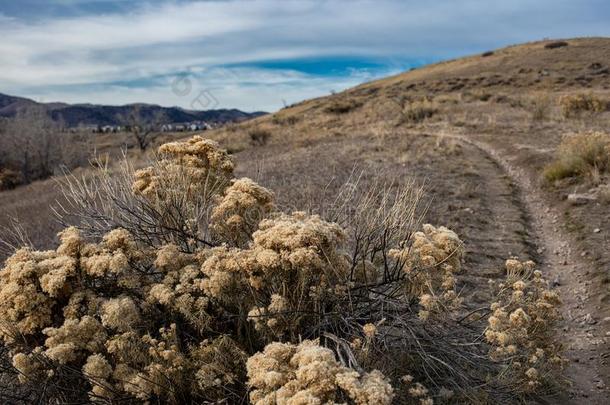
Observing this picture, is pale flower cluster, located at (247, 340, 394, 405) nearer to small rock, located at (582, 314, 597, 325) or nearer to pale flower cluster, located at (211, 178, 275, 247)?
pale flower cluster, located at (211, 178, 275, 247)

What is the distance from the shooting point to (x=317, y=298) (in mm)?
3471

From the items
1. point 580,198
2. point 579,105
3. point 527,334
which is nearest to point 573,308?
point 527,334

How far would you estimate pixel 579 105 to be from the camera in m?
22.9

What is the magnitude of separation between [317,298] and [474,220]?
20.8ft

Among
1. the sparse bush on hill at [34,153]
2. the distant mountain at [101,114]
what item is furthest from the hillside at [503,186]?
the distant mountain at [101,114]

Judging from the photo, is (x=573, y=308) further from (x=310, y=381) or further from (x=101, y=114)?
(x=101, y=114)

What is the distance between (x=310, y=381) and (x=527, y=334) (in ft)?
6.76

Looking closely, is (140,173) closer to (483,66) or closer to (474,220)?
(474,220)

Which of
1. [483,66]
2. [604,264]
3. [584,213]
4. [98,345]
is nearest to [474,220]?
[584,213]

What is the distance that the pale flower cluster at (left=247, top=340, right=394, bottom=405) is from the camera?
7.85 feet

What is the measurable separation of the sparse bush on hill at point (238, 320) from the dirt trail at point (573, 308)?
1.89 ft

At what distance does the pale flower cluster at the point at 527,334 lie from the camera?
139 inches

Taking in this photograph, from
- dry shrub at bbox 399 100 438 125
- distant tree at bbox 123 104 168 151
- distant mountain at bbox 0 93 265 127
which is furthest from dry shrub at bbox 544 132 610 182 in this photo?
distant mountain at bbox 0 93 265 127

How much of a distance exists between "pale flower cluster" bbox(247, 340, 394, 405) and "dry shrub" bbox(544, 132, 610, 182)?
950 cm
